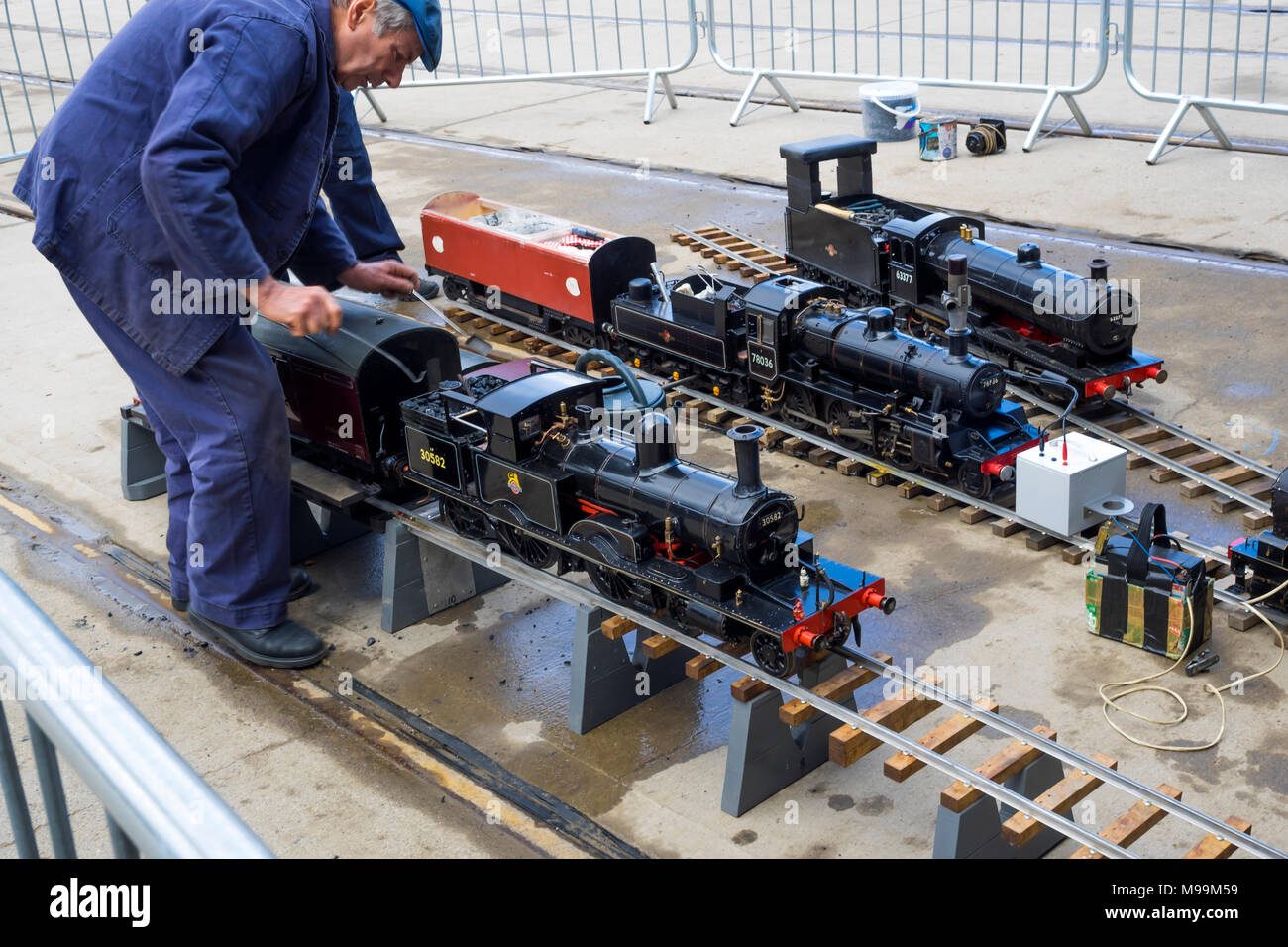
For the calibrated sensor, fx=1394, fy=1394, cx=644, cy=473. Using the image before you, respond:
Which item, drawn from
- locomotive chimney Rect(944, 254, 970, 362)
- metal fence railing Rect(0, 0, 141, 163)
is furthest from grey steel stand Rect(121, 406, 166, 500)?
metal fence railing Rect(0, 0, 141, 163)

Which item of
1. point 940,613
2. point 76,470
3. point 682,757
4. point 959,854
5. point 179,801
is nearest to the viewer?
point 179,801

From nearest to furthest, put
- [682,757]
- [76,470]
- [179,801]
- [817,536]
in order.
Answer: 1. [179,801]
2. [682,757]
3. [817,536]
4. [76,470]

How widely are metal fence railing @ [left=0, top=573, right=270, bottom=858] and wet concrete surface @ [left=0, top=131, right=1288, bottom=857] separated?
4236mm

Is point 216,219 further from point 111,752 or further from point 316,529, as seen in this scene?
point 111,752

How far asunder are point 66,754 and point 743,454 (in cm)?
457

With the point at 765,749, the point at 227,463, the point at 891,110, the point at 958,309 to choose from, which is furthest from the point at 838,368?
the point at 891,110

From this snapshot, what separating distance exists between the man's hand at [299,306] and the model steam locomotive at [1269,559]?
461 centimetres

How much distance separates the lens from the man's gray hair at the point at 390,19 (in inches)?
242

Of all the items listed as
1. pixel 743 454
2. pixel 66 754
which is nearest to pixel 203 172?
pixel 743 454

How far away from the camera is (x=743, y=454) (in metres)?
6.14

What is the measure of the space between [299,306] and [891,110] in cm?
1133

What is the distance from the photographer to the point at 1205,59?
18844 mm

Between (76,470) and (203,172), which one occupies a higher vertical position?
(203,172)

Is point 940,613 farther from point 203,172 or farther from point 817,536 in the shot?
point 203,172
